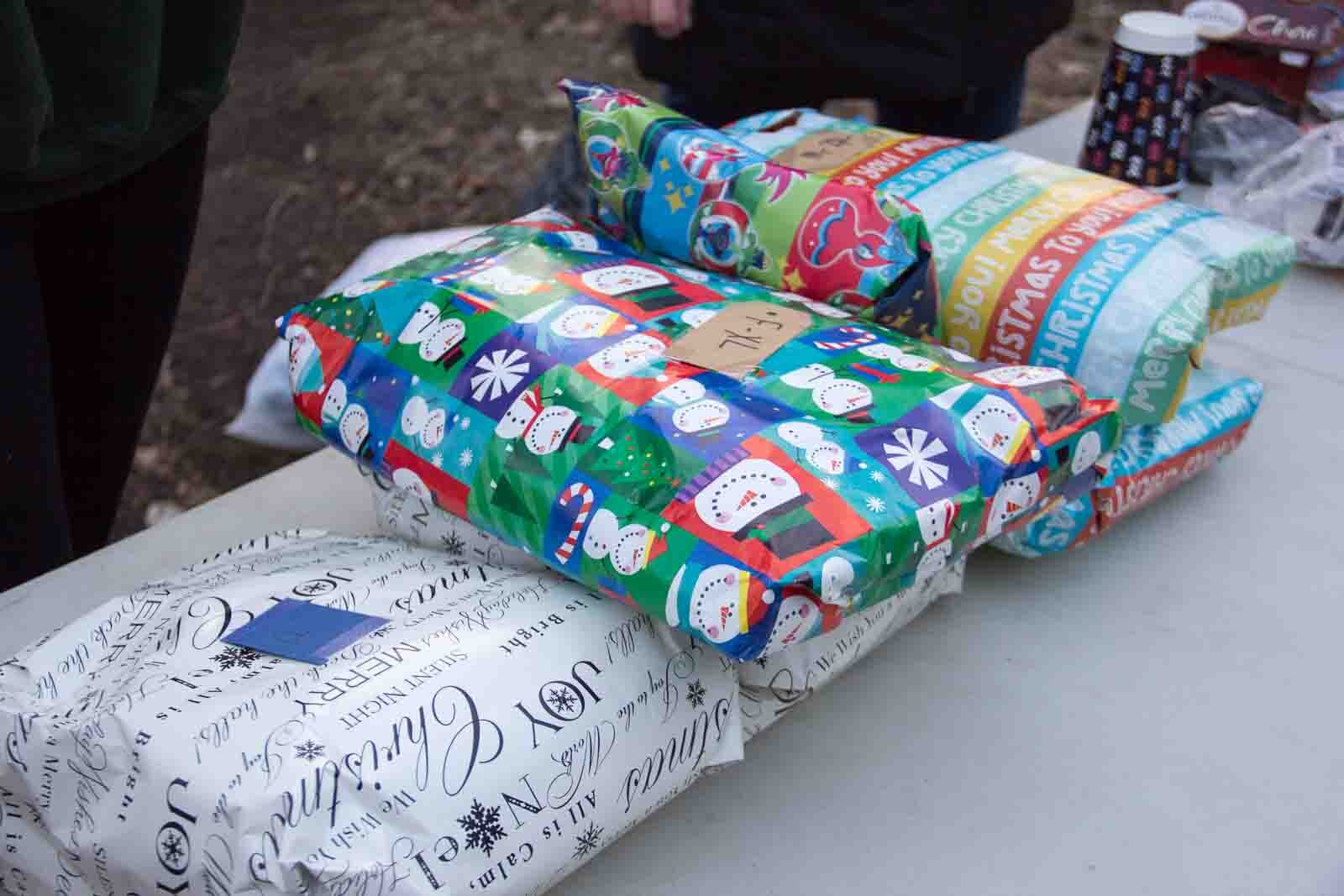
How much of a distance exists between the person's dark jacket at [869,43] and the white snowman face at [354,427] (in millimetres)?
726

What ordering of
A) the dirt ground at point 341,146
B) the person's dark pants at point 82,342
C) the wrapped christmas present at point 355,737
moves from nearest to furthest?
the wrapped christmas present at point 355,737
the person's dark pants at point 82,342
the dirt ground at point 341,146

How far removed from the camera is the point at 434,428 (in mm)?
800

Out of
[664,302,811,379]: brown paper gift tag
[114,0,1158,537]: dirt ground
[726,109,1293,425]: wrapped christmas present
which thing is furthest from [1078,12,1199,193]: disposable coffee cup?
[114,0,1158,537]: dirt ground

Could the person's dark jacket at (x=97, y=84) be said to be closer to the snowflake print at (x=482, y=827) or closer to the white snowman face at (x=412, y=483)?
the white snowman face at (x=412, y=483)

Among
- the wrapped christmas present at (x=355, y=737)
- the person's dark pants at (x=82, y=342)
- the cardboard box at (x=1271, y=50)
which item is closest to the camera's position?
the wrapped christmas present at (x=355, y=737)

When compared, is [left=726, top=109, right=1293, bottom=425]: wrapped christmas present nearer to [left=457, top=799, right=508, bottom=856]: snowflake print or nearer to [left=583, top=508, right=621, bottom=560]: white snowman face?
[left=583, top=508, right=621, bottom=560]: white snowman face

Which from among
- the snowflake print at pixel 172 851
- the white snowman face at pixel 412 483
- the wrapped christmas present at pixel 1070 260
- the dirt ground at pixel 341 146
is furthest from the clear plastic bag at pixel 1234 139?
the dirt ground at pixel 341 146

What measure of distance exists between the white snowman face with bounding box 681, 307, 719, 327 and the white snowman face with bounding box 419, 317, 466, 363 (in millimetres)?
143

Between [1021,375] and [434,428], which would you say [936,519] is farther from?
[434,428]

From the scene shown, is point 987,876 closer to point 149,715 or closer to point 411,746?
point 411,746

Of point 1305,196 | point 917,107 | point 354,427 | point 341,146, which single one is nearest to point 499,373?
point 354,427

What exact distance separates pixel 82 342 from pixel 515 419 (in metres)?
0.54

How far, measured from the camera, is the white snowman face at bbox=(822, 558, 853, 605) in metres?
0.66

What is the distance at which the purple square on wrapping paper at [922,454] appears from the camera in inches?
28.3
